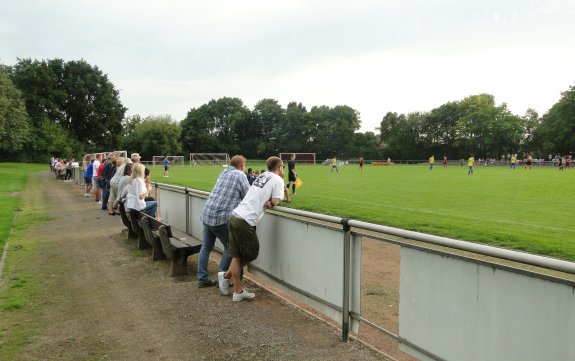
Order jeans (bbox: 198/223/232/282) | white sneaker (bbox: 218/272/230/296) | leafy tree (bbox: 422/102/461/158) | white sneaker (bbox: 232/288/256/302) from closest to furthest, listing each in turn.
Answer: white sneaker (bbox: 232/288/256/302), white sneaker (bbox: 218/272/230/296), jeans (bbox: 198/223/232/282), leafy tree (bbox: 422/102/461/158)

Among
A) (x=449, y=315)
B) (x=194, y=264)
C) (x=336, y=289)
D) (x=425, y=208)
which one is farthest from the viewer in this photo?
(x=425, y=208)

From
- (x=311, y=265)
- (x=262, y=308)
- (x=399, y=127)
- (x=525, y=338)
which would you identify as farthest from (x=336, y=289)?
Result: (x=399, y=127)

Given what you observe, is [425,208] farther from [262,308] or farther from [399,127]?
[399,127]

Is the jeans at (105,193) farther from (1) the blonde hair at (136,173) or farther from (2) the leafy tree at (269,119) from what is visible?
(2) the leafy tree at (269,119)

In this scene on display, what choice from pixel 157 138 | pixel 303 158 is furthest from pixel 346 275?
pixel 157 138

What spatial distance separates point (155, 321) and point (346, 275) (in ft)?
7.08

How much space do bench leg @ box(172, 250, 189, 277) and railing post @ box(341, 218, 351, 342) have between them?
122 inches

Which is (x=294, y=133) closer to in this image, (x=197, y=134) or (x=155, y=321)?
(x=197, y=134)

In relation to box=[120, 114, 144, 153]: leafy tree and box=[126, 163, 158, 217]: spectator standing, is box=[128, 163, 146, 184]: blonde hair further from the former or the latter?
box=[120, 114, 144, 153]: leafy tree

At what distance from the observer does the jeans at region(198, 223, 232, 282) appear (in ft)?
19.5

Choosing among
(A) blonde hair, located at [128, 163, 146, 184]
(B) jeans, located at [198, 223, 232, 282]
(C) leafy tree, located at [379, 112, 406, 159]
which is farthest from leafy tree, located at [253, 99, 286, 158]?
(B) jeans, located at [198, 223, 232, 282]

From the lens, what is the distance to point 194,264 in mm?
7535

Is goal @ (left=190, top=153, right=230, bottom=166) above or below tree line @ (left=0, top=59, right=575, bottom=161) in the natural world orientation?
below

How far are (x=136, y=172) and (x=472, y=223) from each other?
26.2 ft
